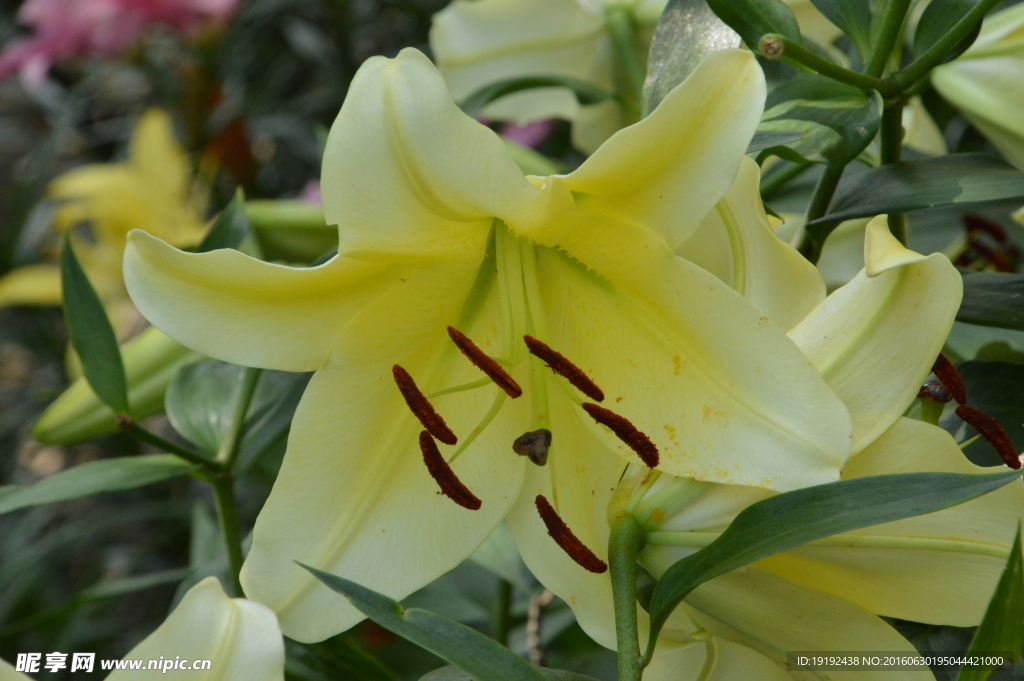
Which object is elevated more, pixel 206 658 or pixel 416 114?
pixel 416 114

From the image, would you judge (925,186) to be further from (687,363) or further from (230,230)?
(230,230)

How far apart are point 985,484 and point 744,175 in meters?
0.17

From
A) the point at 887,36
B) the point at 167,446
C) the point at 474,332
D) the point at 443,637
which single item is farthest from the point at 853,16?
the point at 167,446

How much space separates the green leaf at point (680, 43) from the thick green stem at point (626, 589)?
0.23m

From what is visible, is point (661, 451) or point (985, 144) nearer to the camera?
point (661, 451)

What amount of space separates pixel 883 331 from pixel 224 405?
0.44 m

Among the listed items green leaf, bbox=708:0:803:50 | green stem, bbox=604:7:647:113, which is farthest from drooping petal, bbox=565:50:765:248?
green stem, bbox=604:7:647:113

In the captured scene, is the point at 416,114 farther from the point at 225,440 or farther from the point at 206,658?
the point at 225,440

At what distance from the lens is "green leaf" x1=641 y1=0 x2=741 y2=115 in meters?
0.47

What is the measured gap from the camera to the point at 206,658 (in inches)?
13.7

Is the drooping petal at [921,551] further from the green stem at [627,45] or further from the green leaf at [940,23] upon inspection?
the green stem at [627,45]

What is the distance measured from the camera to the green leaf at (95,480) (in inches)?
22.4

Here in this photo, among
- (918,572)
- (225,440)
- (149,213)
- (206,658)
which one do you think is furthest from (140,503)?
(918,572)

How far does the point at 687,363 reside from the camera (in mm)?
426
